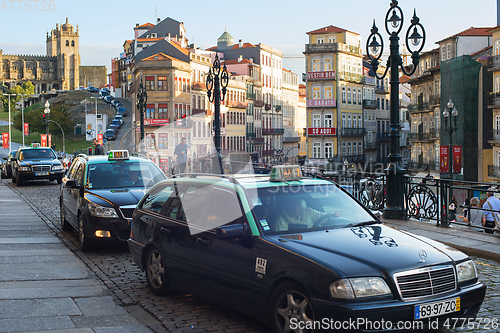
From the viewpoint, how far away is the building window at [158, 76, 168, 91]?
74500 millimetres

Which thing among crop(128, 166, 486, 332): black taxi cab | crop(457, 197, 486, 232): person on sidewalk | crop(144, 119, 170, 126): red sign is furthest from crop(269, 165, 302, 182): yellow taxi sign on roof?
crop(144, 119, 170, 126): red sign

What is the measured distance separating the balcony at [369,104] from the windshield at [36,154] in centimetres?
6128

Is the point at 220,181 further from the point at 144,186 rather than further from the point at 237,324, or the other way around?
the point at 144,186

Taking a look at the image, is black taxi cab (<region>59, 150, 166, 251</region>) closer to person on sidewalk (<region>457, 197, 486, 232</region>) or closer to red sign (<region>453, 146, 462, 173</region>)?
person on sidewalk (<region>457, 197, 486, 232</region>)

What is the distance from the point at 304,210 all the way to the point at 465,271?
1759 millimetres

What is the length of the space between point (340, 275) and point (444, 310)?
1.02 meters

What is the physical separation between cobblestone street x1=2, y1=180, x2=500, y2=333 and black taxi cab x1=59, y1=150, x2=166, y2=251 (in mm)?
482

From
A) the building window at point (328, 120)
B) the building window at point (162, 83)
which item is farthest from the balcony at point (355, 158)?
the building window at point (162, 83)

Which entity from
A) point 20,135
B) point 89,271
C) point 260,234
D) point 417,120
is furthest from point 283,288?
point 20,135

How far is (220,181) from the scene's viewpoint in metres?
6.80

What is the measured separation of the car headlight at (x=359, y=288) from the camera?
4.84 metres
